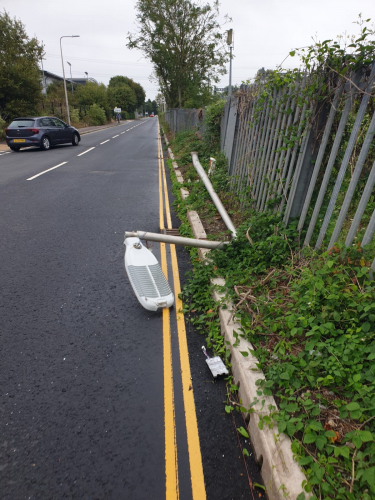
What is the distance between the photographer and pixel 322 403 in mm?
2352

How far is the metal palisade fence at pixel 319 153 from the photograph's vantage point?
311cm

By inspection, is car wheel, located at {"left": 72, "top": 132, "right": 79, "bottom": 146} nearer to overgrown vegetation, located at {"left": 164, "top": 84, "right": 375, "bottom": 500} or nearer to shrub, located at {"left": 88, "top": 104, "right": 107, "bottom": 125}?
overgrown vegetation, located at {"left": 164, "top": 84, "right": 375, "bottom": 500}

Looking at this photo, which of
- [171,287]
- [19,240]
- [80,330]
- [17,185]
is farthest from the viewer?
[17,185]

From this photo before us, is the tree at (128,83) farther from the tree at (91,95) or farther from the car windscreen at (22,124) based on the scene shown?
the car windscreen at (22,124)

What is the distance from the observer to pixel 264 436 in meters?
2.22

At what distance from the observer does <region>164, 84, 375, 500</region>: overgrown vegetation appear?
198 cm

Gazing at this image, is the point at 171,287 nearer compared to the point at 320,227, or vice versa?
the point at 320,227

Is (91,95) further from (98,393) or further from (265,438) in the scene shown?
(265,438)

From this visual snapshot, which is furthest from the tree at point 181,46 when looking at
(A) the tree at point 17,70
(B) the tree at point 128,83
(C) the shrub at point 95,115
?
(B) the tree at point 128,83

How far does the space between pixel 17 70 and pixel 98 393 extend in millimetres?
26851

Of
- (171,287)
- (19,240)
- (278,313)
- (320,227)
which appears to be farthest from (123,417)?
(19,240)

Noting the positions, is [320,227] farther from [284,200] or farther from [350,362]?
[350,362]

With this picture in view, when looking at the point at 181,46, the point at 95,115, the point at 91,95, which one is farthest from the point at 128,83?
the point at 181,46

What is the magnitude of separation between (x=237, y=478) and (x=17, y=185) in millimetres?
9494
